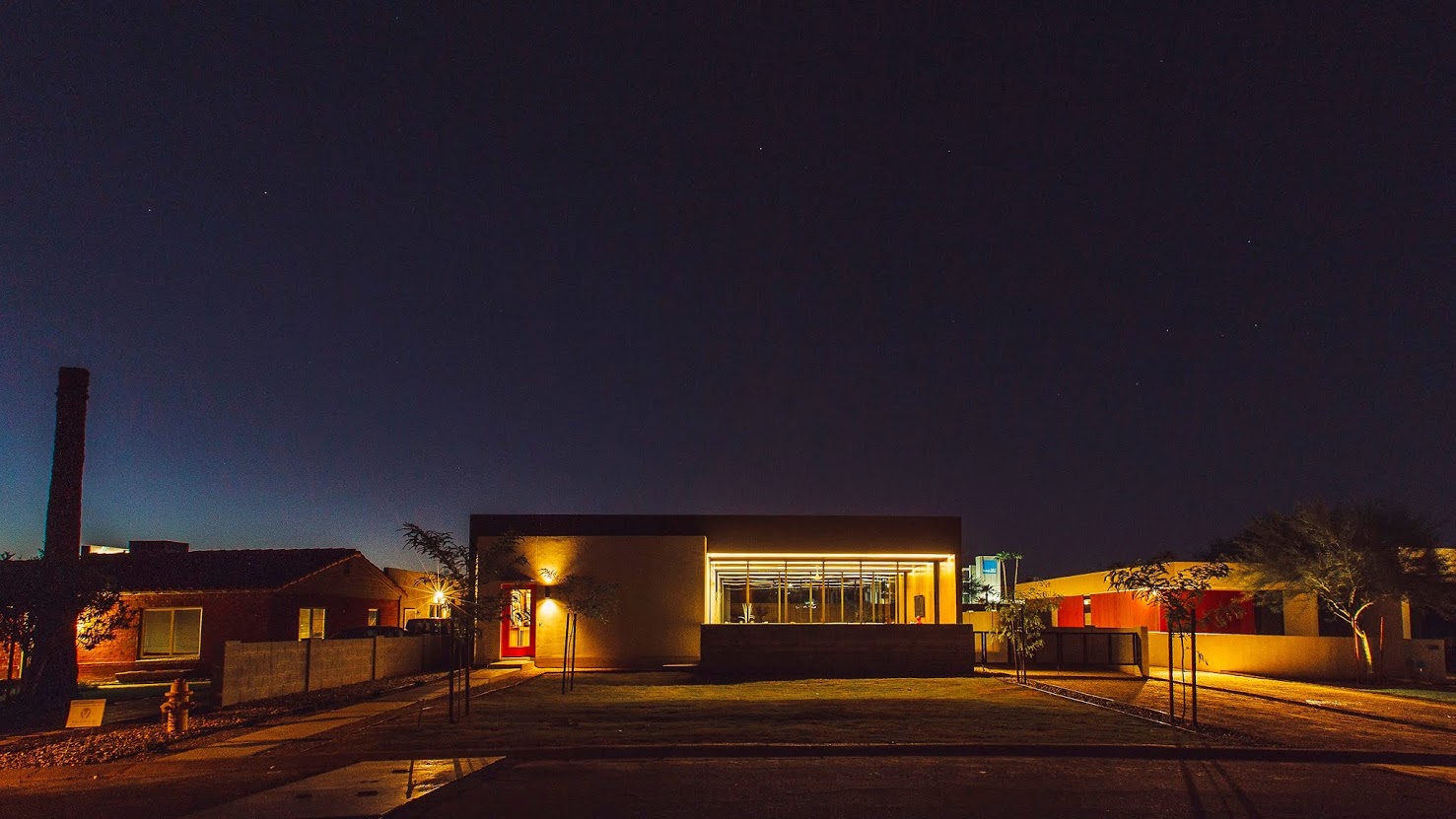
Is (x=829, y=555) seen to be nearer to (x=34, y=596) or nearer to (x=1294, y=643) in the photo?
(x=1294, y=643)

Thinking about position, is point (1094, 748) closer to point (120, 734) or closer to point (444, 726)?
point (444, 726)

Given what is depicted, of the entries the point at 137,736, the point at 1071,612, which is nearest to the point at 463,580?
the point at 137,736

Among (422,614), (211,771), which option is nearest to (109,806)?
(211,771)

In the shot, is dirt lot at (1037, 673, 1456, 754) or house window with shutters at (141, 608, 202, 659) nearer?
dirt lot at (1037, 673, 1456, 754)

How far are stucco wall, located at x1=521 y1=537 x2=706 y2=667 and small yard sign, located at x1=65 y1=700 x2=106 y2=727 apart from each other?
546 inches

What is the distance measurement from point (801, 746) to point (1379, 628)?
2215cm

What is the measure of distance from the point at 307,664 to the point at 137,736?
6.66 metres

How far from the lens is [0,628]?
72.7ft

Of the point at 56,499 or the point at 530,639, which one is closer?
the point at 56,499

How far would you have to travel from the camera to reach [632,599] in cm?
3075

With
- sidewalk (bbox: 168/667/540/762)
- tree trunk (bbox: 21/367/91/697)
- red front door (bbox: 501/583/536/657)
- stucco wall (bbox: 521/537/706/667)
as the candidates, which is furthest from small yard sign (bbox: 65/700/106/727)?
red front door (bbox: 501/583/536/657)

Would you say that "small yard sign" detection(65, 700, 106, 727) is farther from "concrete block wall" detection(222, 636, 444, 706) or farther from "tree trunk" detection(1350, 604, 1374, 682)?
"tree trunk" detection(1350, 604, 1374, 682)

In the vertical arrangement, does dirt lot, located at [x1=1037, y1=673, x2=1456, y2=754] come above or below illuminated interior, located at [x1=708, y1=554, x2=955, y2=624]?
below

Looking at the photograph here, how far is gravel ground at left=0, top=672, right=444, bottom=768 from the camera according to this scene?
14438 millimetres
